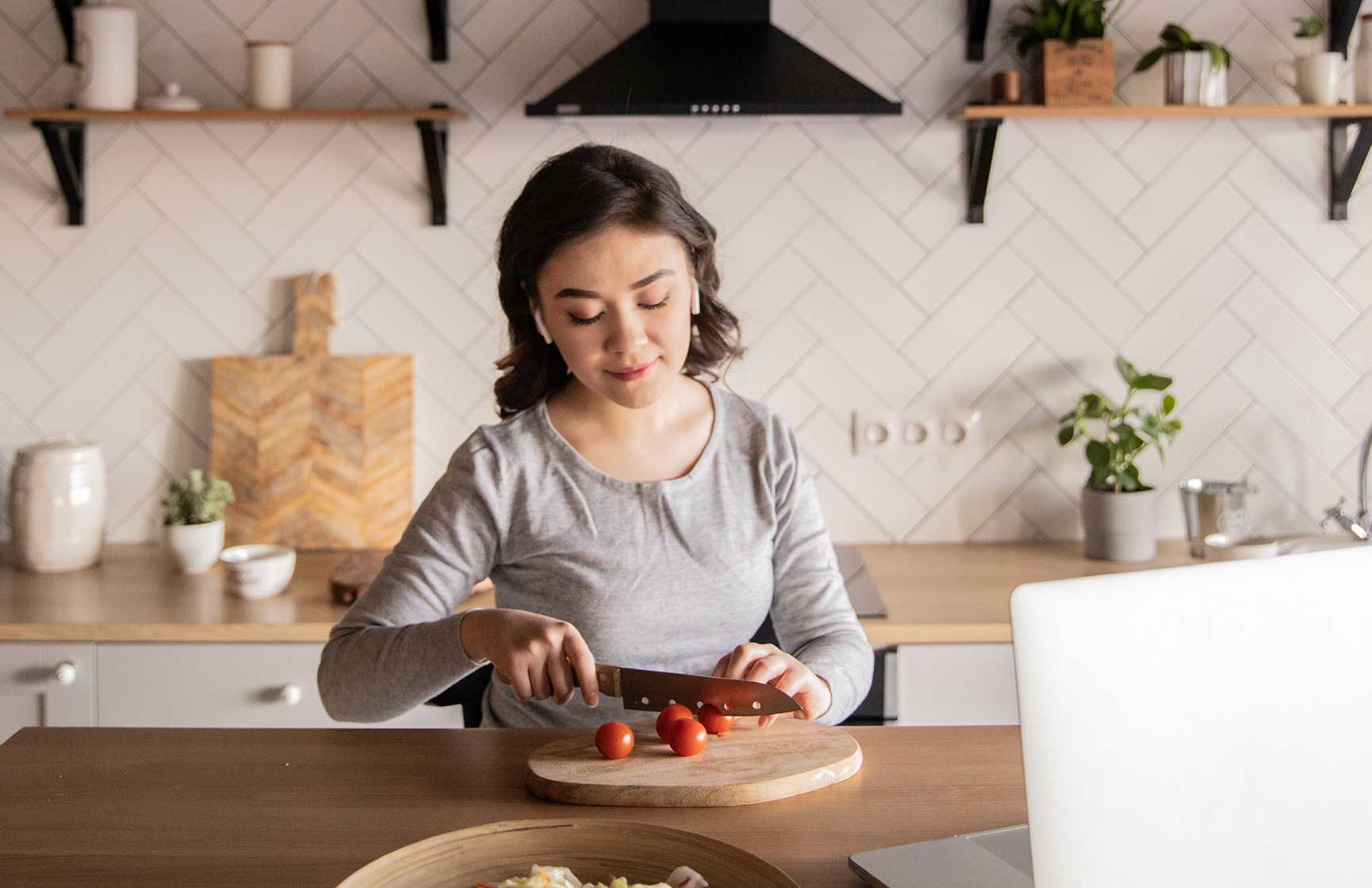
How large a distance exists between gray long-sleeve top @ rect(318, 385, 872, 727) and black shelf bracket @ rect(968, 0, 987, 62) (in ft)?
4.11

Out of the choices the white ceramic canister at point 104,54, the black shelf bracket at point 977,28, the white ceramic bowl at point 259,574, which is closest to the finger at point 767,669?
the white ceramic bowl at point 259,574

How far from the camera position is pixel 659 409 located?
5.21ft

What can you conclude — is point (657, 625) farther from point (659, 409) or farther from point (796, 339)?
point (796, 339)

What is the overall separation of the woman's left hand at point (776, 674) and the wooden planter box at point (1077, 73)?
148cm

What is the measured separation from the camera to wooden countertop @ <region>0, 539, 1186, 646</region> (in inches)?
81.5

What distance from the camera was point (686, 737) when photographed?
113 centimetres

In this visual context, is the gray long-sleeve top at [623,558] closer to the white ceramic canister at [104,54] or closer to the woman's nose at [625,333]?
the woman's nose at [625,333]

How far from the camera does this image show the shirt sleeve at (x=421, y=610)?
131 centimetres

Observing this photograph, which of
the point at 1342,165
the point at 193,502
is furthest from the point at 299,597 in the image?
the point at 1342,165

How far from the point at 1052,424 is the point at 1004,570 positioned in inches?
15.0

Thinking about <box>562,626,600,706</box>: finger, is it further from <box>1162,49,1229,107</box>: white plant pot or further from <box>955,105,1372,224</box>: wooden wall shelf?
<box>1162,49,1229,107</box>: white plant pot

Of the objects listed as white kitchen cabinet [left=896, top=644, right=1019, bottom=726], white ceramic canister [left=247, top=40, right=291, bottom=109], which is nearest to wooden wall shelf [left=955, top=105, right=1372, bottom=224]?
white kitchen cabinet [left=896, top=644, right=1019, bottom=726]

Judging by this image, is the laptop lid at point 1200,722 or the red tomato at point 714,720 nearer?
the laptop lid at point 1200,722

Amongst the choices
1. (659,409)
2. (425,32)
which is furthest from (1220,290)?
(425,32)
